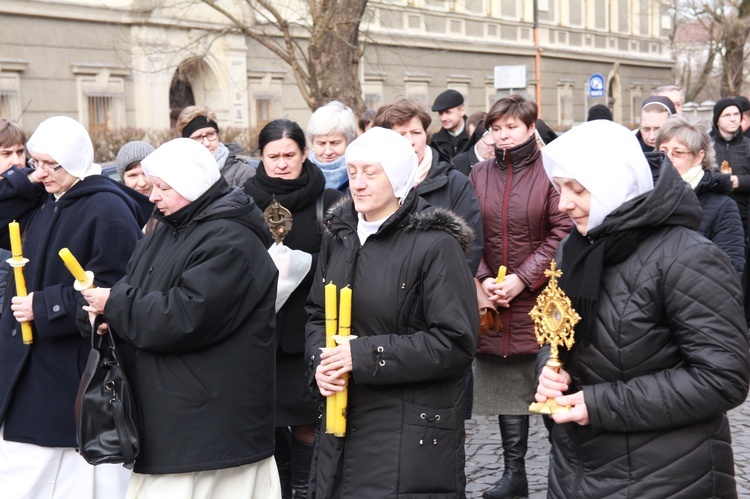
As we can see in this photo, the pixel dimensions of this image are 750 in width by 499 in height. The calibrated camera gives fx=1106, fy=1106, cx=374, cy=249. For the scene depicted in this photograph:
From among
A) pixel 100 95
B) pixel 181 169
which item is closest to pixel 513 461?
pixel 181 169

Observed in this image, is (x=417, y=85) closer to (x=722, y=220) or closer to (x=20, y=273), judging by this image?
(x=722, y=220)

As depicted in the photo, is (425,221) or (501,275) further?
(501,275)

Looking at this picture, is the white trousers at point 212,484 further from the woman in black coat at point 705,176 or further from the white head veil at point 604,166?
the woman in black coat at point 705,176

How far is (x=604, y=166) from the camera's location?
3.25 meters

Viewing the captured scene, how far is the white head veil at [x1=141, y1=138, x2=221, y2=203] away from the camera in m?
4.26

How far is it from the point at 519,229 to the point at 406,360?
85.5 inches

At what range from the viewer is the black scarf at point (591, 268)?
10.7 feet

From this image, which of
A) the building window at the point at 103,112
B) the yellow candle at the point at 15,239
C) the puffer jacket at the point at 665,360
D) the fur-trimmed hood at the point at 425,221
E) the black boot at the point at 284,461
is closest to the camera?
the puffer jacket at the point at 665,360

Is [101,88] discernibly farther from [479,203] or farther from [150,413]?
[150,413]

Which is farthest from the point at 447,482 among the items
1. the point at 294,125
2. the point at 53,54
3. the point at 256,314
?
the point at 53,54

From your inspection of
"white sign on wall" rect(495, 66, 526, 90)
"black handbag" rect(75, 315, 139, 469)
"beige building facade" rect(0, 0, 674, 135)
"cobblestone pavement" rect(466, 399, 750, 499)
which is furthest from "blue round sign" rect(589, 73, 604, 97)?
"black handbag" rect(75, 315, 139, 469)

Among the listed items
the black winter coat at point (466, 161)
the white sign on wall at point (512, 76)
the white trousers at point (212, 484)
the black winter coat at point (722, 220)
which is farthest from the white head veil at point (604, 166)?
the white sign on wall at point (512, 76)

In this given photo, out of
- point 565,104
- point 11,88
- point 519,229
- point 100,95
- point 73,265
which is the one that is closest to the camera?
point 73,265

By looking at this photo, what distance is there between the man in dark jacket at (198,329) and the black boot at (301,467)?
130cm
